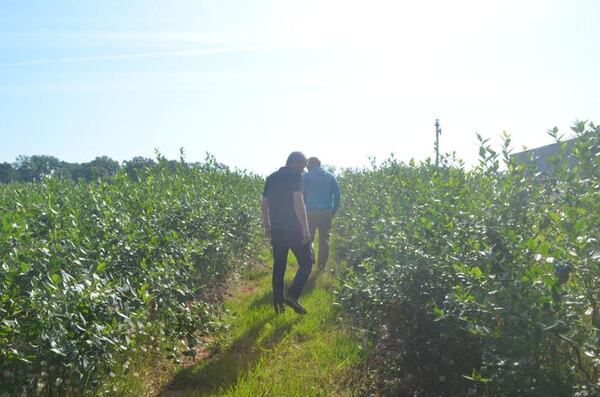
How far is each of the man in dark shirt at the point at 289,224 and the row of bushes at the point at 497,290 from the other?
0.84 m

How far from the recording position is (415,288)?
350 centimetres

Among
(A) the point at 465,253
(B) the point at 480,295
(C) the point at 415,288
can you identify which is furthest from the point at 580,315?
(C) the point at 415,288

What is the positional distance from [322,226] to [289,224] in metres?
2.67

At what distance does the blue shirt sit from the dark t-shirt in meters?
2.36

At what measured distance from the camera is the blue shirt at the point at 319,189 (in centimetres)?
780

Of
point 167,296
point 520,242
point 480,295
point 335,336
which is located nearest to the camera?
point 480,295

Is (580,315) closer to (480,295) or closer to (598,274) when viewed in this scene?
(598,274)

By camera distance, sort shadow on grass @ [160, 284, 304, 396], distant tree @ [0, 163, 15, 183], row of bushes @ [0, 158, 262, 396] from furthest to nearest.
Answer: distant tree @ [0, 163, 15, 183] → shadow on grass @ [160, 284, 304, 396] → row of bushes @ [0, 158, 262, 396]

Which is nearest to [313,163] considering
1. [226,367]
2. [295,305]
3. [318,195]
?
[318,195]

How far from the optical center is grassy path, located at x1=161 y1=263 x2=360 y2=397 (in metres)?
3.61

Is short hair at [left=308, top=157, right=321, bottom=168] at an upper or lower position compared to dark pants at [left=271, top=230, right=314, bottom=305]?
upper

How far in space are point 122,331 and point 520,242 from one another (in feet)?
8.78

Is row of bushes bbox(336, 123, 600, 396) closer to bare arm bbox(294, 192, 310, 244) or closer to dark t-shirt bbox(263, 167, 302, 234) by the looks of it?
bare arm bbox(294, 192, 310, 244)

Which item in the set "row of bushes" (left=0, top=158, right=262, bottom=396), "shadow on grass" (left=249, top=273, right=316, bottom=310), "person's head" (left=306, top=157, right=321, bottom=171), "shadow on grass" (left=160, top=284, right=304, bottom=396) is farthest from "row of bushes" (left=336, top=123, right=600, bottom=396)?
"person's head" (left=306, top=157, right=321, bottom=171)
